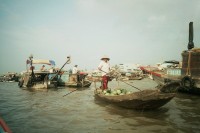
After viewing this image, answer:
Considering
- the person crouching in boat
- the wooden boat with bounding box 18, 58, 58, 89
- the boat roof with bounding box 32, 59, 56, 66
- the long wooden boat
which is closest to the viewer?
the long wooden boat

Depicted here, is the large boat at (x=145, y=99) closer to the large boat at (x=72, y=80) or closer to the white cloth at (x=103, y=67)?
the white cloth at (x=103, y=67)

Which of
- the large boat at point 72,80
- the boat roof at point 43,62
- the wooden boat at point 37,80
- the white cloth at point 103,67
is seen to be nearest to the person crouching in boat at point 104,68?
the white cloth at point 103,67

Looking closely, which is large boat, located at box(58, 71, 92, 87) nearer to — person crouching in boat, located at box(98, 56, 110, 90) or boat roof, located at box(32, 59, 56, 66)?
boat roof, located at box(32, 59, 56, 66)

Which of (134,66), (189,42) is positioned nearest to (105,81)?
(189,42)

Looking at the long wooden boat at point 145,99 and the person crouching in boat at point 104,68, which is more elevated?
the person crouching in boat at point 104,68

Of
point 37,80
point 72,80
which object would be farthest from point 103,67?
point 37,80

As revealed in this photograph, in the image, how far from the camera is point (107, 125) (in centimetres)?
606

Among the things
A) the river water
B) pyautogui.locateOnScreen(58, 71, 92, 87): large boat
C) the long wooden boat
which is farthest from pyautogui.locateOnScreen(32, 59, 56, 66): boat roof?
the long wooden boat

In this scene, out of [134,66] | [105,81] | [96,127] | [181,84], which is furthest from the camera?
[134,66]

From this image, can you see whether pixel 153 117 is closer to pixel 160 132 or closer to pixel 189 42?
pixel 160 132

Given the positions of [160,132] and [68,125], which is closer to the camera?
[160,132]

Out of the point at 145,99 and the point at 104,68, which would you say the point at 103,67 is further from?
the point at 145,99

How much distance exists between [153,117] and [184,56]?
24.7ft

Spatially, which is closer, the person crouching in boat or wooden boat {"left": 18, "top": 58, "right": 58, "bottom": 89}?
the person crouching in boat
